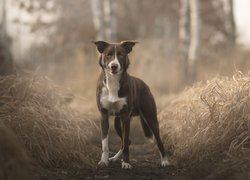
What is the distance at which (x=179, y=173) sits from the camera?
22.9 feet

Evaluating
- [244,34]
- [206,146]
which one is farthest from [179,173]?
[244,34]

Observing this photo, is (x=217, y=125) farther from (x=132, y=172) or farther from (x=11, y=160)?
(x=11, y=160)

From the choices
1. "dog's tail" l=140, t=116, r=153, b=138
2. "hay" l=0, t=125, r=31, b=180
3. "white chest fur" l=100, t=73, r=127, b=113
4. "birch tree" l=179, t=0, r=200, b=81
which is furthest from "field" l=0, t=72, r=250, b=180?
"birch tree" l=179, t=0, r=200, b=81

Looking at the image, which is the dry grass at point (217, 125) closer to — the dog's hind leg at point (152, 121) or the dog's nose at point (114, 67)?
the dog's hind leg at point (152, 121)

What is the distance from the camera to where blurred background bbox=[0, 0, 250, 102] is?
14.8 m

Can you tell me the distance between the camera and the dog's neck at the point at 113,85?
7188 millimetres

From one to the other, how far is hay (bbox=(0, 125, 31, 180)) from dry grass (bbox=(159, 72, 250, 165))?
247 centimetres

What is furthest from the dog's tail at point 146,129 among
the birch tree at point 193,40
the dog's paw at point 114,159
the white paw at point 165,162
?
the birch tree at point 193,40

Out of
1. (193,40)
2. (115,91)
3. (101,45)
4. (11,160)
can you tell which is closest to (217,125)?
(115,91)

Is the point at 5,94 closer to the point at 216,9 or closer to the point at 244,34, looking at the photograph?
the point at 244,34

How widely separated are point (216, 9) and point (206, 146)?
17789 mm

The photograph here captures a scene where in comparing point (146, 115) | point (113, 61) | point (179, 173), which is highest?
point (113, 61)

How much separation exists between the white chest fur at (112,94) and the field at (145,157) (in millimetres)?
612

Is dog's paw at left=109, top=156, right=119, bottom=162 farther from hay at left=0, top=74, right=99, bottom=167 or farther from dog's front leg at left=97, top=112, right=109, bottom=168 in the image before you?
dog's front leg at left=97, top=112, right=109, bottom=168
